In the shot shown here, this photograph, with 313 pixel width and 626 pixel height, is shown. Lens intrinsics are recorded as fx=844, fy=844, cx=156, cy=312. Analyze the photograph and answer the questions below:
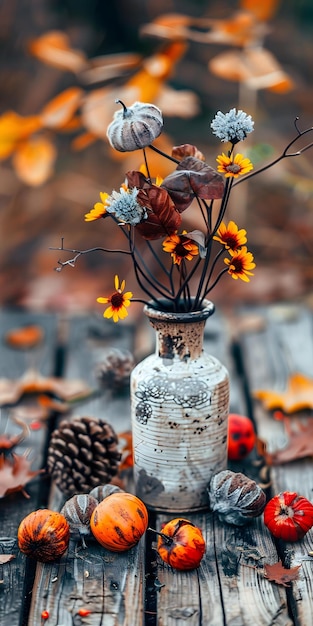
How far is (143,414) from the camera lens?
1502 millimetres

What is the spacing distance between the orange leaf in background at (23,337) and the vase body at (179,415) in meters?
0.98

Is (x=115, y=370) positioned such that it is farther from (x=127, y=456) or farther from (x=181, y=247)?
(x=181, y=247)

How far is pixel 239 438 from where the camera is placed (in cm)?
174

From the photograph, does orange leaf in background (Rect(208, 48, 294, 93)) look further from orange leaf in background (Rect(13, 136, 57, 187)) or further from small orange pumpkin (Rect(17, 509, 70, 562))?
small orange pumpkin (Rect(17, 509, 70, 562))

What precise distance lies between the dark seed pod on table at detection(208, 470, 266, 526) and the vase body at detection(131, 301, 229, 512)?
0.05 m

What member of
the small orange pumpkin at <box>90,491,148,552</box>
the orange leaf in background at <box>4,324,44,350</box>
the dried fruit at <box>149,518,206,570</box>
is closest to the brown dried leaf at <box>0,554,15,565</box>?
the small orange pumpkin at <box>90,491,148,552</box>

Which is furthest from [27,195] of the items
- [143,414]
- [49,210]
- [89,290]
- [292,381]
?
[143,414]

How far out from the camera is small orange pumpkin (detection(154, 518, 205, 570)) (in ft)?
4.41

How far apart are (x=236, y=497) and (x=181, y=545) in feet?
0.58

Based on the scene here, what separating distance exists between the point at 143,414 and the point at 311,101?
1.94m

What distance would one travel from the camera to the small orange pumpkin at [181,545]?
134 cm

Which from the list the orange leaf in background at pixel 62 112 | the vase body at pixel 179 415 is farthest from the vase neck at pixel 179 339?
the orange leaf in background at pixel 62 112

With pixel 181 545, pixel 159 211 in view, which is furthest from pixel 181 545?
pixel 159 211

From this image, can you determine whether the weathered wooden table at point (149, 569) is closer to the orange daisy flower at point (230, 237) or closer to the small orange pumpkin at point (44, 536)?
the small orange pumpkin at point (44, 536)
